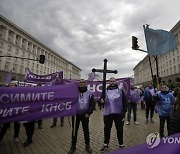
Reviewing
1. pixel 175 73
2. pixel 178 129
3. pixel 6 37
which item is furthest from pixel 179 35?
pixel 178 129

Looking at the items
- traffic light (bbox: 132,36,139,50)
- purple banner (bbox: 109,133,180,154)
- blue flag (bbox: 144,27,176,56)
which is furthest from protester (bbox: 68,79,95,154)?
traffic light (bbox: 132,36,139,50)

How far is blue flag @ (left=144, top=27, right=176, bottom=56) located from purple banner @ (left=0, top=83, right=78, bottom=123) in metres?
2.77

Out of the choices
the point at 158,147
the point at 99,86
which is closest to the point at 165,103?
the point at 99,86

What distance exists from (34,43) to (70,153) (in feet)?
261

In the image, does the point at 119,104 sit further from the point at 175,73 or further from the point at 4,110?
the point at 175,73

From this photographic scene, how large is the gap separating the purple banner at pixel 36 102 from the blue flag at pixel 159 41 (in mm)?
2769

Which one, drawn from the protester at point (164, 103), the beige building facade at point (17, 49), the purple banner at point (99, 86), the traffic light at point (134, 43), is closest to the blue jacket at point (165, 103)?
the protester at point (164, 103)

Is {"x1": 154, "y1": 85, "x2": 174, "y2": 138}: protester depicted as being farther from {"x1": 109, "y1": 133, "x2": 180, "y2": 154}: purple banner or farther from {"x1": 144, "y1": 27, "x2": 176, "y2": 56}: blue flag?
{"x1": 109, "y1": 133, "x2": 180, "y2": 154}: purple banner

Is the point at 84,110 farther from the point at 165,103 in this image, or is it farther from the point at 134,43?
the point at 134,43

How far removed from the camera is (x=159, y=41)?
6.81 meters

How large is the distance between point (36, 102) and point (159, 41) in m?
4.22

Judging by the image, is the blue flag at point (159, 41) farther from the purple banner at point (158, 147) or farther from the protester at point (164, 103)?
the purple banner at point (158, 147)

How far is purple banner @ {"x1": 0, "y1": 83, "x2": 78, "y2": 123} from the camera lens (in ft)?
14.9

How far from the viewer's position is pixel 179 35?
185 feet
